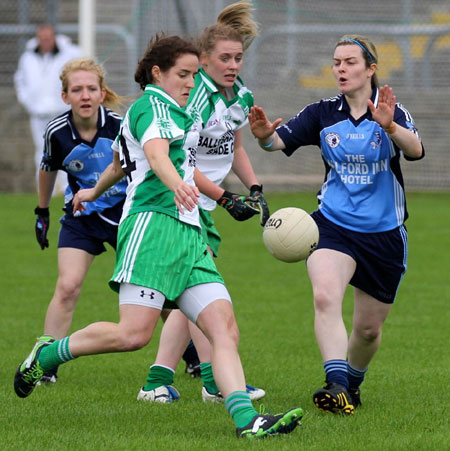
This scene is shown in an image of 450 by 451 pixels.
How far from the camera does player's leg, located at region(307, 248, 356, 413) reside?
554cm

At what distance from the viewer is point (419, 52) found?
19.6 metres

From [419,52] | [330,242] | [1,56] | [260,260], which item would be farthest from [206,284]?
[1,56]

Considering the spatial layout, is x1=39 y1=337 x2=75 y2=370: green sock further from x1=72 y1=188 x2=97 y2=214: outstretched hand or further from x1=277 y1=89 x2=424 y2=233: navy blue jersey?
x1=277 y1=89 x2=424 y2=233: navy blue jersey

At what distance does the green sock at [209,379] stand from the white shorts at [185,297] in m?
1.04

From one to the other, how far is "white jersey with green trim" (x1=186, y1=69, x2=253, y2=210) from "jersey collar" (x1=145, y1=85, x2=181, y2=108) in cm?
69

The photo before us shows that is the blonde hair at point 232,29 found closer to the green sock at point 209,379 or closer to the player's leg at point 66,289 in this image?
the player's leg at point 66,289

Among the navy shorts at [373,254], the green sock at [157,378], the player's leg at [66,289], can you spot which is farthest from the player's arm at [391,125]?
the player's leg at [66,289]

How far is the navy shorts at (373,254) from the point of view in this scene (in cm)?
584

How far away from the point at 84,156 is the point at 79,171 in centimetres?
11

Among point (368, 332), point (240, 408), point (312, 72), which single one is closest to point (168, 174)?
point (240, 408)

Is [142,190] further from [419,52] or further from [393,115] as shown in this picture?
[419,52]

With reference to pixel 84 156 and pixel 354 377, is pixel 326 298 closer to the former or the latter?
pixel 354 377

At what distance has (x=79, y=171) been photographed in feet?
22.4

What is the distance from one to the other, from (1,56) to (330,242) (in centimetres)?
1626
